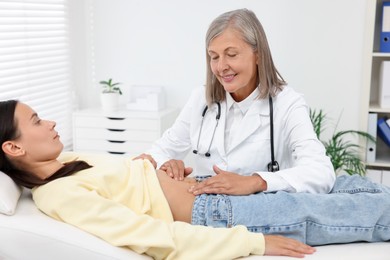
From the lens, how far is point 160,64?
355 centimetres

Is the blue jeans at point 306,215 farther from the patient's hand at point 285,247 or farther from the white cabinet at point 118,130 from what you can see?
the white cabinet at point 118,130

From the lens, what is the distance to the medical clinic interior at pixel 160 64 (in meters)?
3.03

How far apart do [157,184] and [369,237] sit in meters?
0.67

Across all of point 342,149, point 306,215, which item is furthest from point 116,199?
point 342,149

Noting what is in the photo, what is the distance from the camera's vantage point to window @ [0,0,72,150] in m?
2.83

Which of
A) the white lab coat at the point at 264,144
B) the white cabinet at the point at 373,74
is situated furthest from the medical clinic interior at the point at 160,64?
the white lab coat at the point at 264,144


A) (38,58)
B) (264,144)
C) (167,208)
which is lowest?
(167,208)

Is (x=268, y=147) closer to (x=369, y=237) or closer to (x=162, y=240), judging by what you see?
(x=369, y=237)

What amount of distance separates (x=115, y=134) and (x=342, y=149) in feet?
4.70

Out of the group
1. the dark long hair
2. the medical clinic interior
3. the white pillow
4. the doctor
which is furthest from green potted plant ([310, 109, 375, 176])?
the white pillow

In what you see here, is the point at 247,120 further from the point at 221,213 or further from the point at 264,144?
the point at 221,213

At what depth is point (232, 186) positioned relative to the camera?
1.60m

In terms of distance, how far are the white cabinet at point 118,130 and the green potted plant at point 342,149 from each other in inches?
37.8

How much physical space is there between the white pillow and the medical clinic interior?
1412 mm
